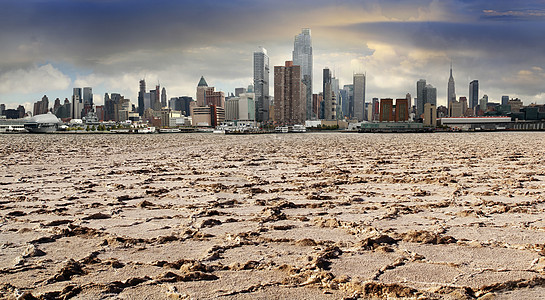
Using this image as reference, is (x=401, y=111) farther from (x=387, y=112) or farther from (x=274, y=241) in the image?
(x=274, y=241)

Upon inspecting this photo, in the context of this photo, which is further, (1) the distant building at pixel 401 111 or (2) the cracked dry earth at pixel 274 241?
(1) the distant building at pixel 401 111

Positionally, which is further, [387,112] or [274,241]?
[387,112]

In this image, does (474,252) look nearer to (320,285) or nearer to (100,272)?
(320,285)

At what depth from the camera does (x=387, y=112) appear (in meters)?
184

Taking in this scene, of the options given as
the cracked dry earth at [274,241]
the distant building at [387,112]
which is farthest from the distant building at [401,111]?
the cracked dry earth at [274,241]

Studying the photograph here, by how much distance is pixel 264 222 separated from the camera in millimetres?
6180

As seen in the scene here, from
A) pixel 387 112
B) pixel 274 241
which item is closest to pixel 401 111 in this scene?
pixel 387 112

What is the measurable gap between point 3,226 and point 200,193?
3575mm

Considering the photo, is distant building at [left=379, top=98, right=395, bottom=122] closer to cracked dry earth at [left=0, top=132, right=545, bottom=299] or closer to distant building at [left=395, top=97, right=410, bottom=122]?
distant building at [left=395, top=97, right=410, bottom=122]

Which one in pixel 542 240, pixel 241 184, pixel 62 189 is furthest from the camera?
pixel 241 184

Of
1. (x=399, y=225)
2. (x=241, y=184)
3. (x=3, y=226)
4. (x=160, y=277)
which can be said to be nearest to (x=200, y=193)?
(x=241, y=184)

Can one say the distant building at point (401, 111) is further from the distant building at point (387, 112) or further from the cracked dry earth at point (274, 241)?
the cracked dry earth at point (274, 241)

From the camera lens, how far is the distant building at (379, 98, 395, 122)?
183 meters

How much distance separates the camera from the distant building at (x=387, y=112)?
601 ft
